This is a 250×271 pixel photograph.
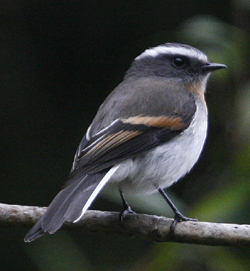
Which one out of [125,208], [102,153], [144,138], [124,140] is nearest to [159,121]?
[144,138]

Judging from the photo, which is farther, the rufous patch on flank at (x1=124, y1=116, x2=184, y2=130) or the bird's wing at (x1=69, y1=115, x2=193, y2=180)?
the rufous patch on flank at (x1=124, y1=116, x2=184, y2=130)

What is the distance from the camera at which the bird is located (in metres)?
2.94

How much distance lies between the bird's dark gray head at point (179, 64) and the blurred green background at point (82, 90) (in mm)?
127

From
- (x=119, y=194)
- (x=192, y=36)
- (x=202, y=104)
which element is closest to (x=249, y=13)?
(x=192, y=36)

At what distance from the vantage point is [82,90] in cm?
564

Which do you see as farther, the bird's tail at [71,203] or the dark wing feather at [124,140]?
the dark wing feather at [124,140]

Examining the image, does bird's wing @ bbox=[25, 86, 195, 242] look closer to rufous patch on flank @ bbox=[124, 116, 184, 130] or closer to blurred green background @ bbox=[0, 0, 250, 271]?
rufous patch on flank @ bbox=[124, 116, 184, 130]

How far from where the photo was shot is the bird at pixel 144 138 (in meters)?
2.94

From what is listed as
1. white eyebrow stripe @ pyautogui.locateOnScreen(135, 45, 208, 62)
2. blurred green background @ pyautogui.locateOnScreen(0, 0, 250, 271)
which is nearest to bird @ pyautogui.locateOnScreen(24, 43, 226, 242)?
white eyebrow stripe @ pyautogui.locateOnScreen(135, 45, 208, 62)

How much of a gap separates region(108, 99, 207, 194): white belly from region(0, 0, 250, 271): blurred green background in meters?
0.33

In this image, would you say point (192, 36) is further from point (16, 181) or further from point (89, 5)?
point (16, 181)

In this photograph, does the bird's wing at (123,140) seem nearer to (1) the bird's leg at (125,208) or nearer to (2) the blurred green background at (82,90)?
(1) the bird's leg at (125,208)

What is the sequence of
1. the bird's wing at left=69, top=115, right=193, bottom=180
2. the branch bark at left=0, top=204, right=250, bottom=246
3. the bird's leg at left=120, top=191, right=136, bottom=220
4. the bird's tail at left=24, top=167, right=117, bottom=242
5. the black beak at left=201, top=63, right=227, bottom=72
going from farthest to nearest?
the black beak at left=201, top=63, right=227, bottom=72 < the bird's leg at left=120, top=191, right=136, bottom=220 < the bird's wing at left=69, top=115, right=193, bottom=180 < the branch bark at left=0, top=204, right=250, bottom=246 < the bird's tail at left=24, top=167, right=117, bottom=242

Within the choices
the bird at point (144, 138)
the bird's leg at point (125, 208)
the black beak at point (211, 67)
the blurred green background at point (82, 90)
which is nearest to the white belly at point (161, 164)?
the bird at point (144, 138)
